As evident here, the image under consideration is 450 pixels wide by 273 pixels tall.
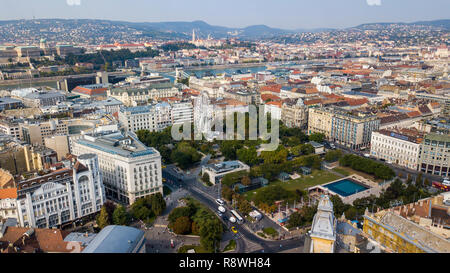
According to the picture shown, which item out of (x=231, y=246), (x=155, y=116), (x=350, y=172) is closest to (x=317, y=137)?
(x=350, y=172)

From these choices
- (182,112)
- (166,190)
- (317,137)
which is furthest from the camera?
(182,112)

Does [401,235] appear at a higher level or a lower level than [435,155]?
higher

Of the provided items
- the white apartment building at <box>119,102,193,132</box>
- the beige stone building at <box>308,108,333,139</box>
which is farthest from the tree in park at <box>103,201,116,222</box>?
the beige stone building at <box>308,108,333,139</box>

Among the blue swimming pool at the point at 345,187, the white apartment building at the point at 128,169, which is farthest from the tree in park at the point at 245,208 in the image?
the blue swimming pool at the point at 345,187

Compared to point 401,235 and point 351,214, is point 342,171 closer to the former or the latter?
point 351,214

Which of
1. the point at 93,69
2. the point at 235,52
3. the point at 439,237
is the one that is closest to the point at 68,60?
the point at 93,69

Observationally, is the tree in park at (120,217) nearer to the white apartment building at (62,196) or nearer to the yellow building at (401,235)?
the white apartment building at (62,196)

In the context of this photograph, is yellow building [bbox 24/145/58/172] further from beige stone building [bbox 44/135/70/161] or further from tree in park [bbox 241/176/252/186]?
tree in park [bbox 241/176/252/186]
